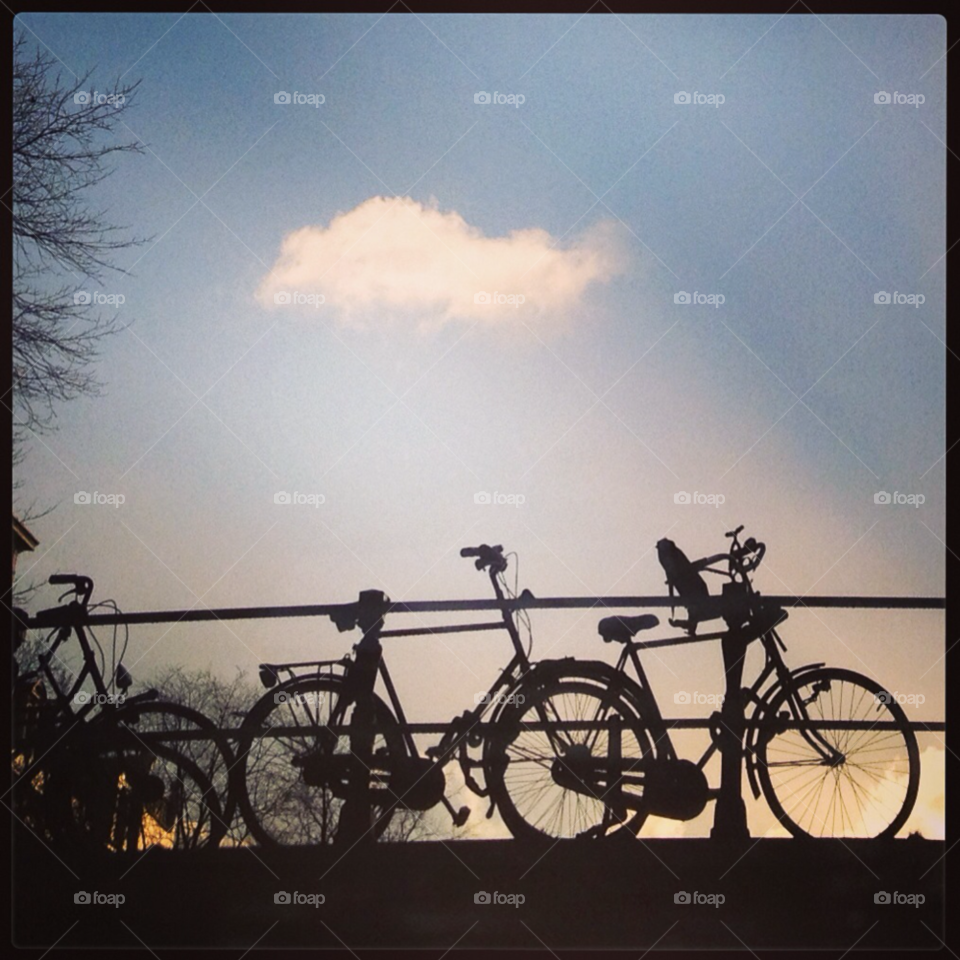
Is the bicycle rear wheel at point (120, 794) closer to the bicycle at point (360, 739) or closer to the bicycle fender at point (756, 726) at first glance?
the bicycle at point (360, 739)

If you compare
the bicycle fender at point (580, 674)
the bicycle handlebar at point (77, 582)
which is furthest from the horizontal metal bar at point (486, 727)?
the bicycle handlebar at point (77, 582)

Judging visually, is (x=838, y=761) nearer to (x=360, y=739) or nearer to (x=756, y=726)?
(x=756, y=726)

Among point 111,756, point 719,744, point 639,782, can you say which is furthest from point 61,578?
point 719,744

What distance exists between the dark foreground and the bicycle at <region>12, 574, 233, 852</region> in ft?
0.38

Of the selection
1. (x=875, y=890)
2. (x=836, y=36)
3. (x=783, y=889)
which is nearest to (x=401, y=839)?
(x=783, y=889)

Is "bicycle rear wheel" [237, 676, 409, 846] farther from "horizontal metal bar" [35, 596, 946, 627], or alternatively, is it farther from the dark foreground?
"horizontal metal bar" [35, 596, 946, 627]

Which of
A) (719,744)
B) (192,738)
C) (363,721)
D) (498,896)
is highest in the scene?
(719,744)

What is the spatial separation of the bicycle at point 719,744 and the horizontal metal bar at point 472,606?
0.20 ft

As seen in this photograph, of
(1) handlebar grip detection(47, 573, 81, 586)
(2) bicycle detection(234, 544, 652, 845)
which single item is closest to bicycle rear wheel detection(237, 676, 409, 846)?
(2) bicycle detection(234, 544, 652, 845)

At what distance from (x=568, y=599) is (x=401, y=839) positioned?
94 cm

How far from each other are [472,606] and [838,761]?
129cm

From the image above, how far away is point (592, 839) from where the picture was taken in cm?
394

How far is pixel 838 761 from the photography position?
4020mm

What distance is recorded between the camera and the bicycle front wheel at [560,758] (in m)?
3.99
